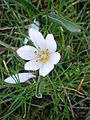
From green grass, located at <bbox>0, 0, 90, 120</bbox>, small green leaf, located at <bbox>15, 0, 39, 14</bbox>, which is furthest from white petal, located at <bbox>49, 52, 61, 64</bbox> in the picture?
small green leaf, located at <bbox>15, 0, 39, 14</bbox>

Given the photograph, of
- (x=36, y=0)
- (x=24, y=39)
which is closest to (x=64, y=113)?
(x=24, y=39)

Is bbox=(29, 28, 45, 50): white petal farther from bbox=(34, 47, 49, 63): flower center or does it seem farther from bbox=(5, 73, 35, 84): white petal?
bbox=(5, 73, 35, 84): white petal

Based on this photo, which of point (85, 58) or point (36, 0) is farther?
point (36, 0)

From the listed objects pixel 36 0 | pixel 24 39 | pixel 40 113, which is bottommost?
pixel 40 113

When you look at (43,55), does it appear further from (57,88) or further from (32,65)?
(57,88)

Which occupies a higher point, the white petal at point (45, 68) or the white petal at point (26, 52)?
the white petal at point (26, 52)

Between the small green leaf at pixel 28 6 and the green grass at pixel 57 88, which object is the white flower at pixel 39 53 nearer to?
the green grass at pixel 57 88

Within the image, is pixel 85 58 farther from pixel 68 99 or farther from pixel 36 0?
pixel 36 0

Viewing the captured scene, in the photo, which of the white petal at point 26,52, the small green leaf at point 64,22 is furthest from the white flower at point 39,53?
the small green leaf at point 64,22
